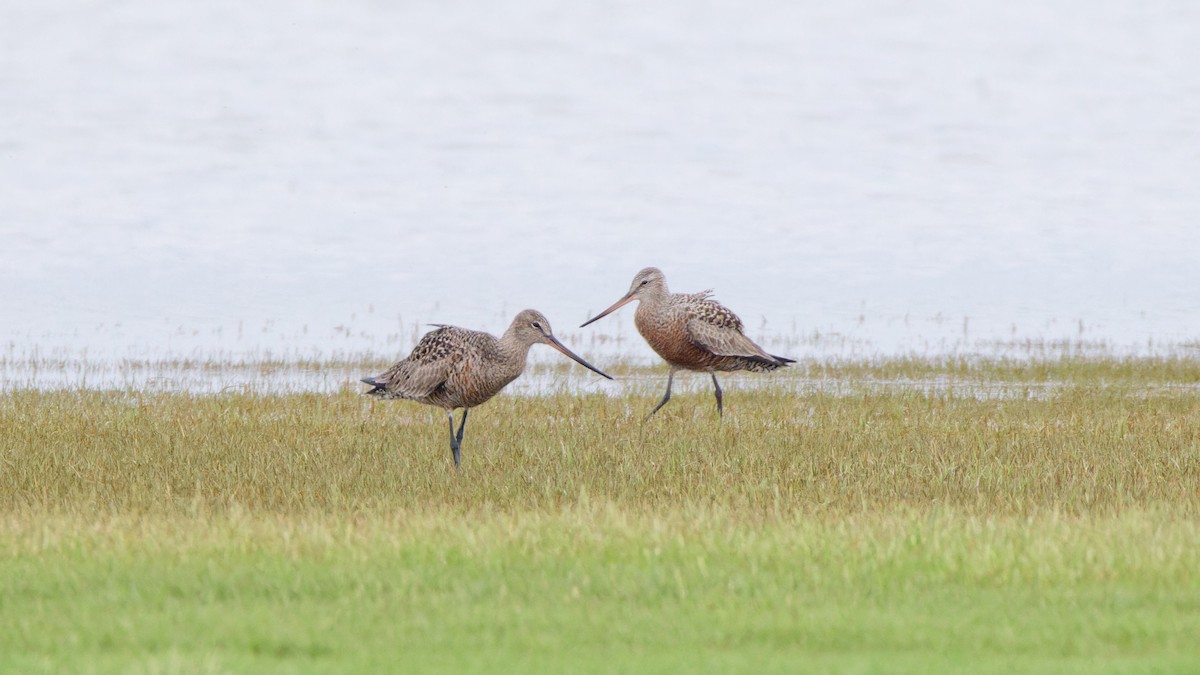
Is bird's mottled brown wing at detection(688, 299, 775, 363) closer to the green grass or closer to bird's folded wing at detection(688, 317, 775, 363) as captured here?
bird's folded wing at detection(688, 317, 775, 363)

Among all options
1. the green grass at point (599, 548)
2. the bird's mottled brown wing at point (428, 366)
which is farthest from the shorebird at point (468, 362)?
the green grass at point (599, 548)

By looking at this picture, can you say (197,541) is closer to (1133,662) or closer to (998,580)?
(998,580)

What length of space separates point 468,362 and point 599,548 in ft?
14.3

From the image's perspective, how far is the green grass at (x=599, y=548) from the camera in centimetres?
475

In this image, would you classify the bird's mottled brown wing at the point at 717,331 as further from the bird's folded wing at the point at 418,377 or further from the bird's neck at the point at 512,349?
the bird's folded wing at the point at 418,377

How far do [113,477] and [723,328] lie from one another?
6615 millimetres

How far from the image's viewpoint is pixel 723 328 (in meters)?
13.7

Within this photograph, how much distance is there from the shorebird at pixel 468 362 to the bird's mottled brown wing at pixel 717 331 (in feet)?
9.51

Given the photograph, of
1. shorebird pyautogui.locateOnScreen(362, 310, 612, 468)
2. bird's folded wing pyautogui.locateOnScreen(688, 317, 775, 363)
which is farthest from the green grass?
bird's folded wing pyautogui.locateOnScreen(688, 317, 775, 363)

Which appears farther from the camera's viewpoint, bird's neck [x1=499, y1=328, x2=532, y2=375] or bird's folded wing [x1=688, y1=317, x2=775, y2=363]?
bird's folded wing [x1=688, y1=317, x2=775, y2=363]

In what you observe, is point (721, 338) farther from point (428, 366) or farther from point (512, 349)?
point (428, 366)

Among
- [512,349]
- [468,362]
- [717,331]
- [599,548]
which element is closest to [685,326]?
[717,331]

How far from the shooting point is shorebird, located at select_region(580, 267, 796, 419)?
44.2 feet

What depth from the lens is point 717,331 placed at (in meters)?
13.6
